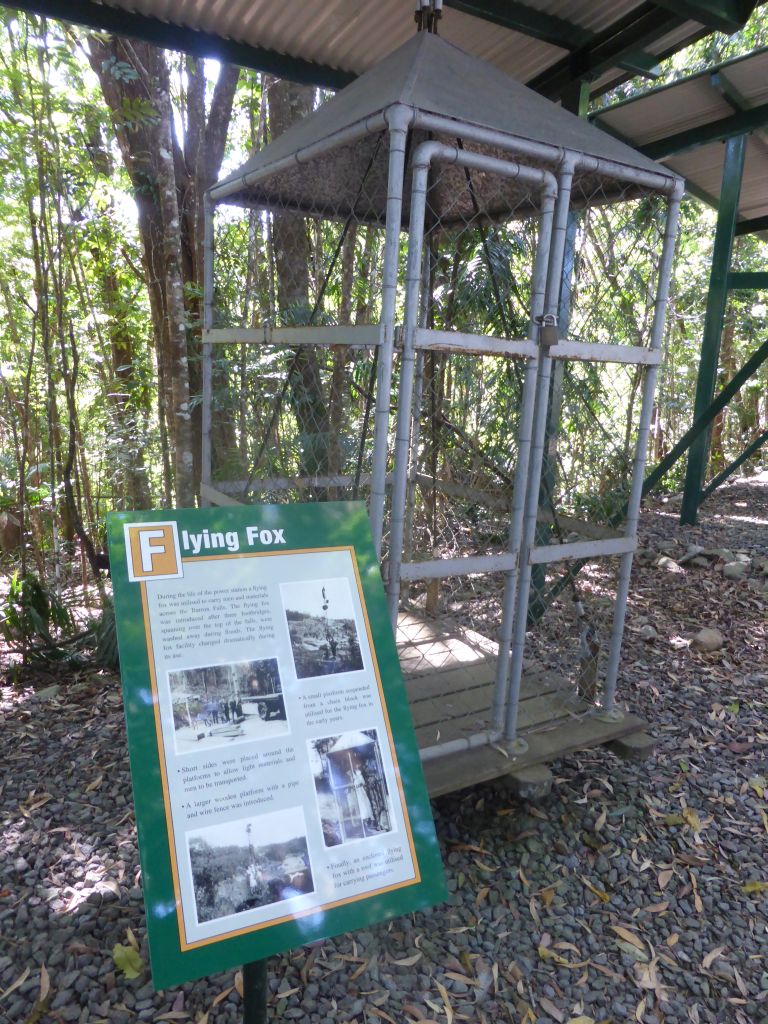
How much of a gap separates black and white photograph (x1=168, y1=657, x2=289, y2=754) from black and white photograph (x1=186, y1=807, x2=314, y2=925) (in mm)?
151

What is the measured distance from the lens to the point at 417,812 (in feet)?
4.82

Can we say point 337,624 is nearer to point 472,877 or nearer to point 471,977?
point 471,977

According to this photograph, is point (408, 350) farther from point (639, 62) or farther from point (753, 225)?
point (753, 225)

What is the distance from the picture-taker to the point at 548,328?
2242 mm

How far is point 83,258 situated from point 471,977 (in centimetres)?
535

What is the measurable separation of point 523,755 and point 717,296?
457 centimetres

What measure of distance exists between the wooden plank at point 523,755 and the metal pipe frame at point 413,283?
59 cm

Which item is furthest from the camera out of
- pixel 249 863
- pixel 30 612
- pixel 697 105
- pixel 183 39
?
pixel 697 105

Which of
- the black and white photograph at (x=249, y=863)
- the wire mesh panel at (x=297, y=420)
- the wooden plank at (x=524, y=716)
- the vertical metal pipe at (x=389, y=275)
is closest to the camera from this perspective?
the black and white photograph at (x=249, y=863)

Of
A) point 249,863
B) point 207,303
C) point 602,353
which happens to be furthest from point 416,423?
point 249,863

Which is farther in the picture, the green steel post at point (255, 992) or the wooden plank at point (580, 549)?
the wooden plank at point (580, 549)

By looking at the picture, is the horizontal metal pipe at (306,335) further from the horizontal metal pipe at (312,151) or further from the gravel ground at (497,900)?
the gravel ground at (497,900)

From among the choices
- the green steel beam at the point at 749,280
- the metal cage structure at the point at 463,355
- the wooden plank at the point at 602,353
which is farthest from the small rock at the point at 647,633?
the green steel beam at the point at 749,280

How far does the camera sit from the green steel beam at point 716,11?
290 cm
